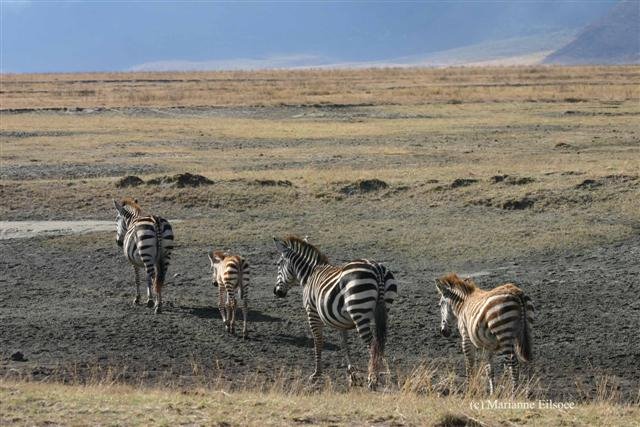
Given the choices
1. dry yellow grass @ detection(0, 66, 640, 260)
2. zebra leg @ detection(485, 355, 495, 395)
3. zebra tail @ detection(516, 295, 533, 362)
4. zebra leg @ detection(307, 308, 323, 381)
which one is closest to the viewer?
zebra tail @ detection(516, 295, 533, 362)

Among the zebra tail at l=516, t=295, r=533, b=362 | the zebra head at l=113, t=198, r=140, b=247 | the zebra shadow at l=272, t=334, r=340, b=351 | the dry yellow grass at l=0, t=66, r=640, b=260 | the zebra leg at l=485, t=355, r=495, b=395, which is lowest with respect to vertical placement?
the zebra leg at l=485, t=355, r=495, b=395

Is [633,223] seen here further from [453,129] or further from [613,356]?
[453,129]

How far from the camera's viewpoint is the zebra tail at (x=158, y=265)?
51.2ft

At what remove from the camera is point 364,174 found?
28109mm

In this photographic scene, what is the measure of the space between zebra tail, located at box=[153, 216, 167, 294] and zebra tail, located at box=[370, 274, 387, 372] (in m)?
5.09

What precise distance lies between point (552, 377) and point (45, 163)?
23.4 m

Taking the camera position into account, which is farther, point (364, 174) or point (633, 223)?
point (364, 174)

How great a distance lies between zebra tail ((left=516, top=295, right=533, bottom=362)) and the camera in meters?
10.3

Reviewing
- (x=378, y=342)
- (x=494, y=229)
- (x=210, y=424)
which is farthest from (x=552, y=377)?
(x=494, y=229)

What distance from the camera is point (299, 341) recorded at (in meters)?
14.1

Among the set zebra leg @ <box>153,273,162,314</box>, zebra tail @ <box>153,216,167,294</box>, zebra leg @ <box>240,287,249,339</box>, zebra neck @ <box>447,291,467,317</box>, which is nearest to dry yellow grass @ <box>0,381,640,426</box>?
zebra neck @ <box>447,291,467,317</box>

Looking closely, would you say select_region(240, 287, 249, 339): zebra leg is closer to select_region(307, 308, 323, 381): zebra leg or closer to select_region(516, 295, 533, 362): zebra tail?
select_region(307, 308, 323, 381): zebra leg

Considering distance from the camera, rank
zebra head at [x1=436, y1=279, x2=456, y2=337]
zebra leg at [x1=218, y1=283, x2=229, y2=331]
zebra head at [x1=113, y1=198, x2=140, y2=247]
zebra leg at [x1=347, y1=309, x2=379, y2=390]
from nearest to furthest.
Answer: zebra leg at [x1=347, y1=309, x2=379, y2=390] → zebra head at [x1=436, y1=279, x2=456, y2=337] → zebra leg at [x1=218, y1=283, x2=229, y2=331] → zebra head at [x1=113, y1=198, x2=140, y2=247]

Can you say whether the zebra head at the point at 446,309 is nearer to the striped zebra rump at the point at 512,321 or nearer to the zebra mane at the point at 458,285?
the zebra mane at the point at 458,285
